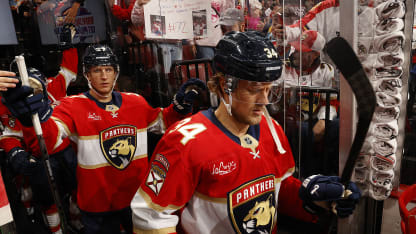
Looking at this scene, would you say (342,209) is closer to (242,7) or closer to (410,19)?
(410,19)

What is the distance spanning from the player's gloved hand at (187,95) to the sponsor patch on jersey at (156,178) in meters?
1.11

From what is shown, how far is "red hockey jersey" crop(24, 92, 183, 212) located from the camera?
2.19 m

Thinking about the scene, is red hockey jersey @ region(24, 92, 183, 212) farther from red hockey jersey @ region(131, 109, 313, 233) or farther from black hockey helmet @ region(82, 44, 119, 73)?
red hockey jersey @ region(131, 109, 313, 233)

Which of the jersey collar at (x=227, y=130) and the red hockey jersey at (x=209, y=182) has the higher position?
the jersey collar at (x=227, y=130)

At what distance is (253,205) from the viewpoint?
1.29 meters

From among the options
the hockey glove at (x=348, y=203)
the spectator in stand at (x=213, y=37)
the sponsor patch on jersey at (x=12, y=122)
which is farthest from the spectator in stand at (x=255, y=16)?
the sponsor patch on jersey at (x=12, y=122)

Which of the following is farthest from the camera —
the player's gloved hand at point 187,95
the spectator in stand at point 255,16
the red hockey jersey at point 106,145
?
the player's gloved hand at point 187,95

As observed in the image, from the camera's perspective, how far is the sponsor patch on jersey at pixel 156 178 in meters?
1.18

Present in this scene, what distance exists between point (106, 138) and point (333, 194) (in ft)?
5.35

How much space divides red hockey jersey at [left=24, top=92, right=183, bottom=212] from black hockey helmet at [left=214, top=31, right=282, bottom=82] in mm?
1254

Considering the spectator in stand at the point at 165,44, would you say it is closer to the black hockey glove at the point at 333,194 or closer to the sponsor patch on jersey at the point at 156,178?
A: the sponsor patch on jersey at the point at 156,178

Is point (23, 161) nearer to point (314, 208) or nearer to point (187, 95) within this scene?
point (187, 95)

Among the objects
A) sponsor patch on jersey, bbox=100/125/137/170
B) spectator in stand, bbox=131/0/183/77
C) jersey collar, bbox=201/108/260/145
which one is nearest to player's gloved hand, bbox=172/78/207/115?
sponsor patch on jersey, bbox=100/125/137/170

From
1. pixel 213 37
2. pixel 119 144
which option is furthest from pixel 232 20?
pixel 119 144
